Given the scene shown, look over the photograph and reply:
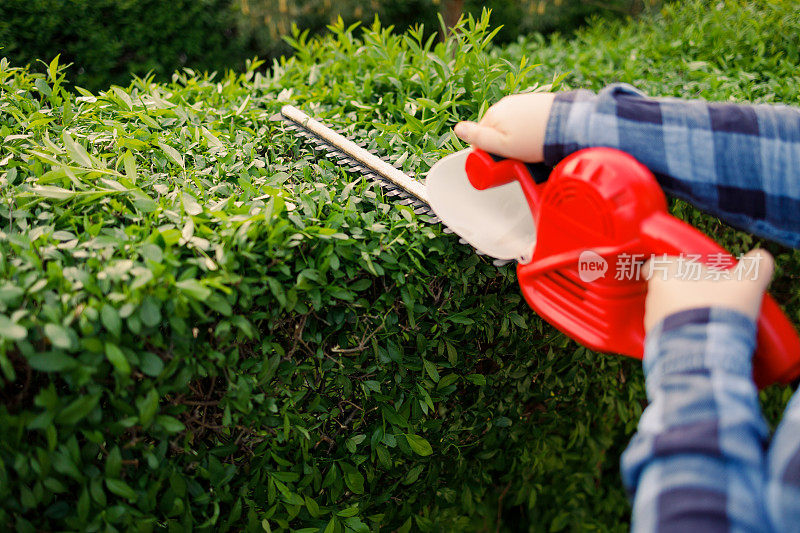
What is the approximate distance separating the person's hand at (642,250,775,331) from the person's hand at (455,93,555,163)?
14.2 inches

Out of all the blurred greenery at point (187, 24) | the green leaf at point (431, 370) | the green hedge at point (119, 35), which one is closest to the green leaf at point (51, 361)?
the green leaf at point (431, 370)

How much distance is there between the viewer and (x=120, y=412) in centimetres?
129

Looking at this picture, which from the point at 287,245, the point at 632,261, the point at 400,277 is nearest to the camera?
the point at 632,261

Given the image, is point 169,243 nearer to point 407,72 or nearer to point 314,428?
point 314,428

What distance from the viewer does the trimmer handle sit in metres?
1.03

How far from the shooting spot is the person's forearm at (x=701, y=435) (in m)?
0.86

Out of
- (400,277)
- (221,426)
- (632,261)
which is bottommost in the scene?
(221,426)

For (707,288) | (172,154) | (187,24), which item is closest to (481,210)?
(707,288)

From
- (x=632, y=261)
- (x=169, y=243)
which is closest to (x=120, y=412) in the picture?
(x=169, y=243)

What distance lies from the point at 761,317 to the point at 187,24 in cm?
619

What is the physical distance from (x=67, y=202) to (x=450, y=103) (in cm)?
125

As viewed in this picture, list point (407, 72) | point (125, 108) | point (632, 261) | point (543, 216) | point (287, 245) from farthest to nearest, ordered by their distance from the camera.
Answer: point (407, 72) < point (125, 108) < point (287, 245) < point (543, 216) < point (632, 261)

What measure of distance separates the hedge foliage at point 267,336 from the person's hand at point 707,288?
2.04 ft

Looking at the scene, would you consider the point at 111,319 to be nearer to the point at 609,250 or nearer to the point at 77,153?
the point at 77,153
